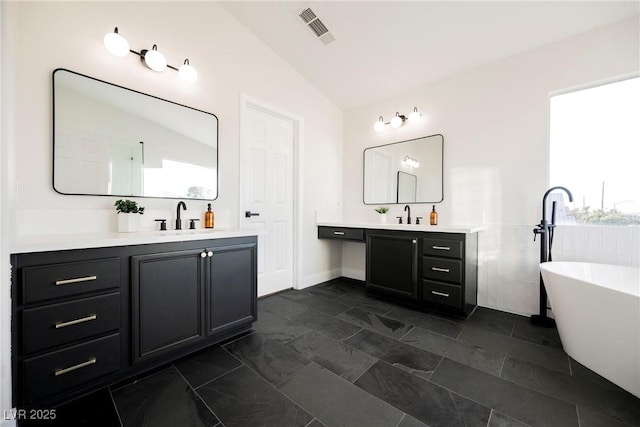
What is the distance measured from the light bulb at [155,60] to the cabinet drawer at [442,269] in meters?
2.84

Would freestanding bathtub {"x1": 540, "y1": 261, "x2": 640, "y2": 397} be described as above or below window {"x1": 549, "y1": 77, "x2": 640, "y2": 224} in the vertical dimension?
below

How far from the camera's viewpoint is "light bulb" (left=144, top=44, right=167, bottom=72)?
195cm

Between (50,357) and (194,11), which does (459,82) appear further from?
(50,357)

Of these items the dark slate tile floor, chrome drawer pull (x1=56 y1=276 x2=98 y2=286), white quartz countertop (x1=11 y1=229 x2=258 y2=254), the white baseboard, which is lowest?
the dark slate tile floor

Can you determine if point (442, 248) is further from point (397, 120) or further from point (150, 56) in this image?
point (150, 56)

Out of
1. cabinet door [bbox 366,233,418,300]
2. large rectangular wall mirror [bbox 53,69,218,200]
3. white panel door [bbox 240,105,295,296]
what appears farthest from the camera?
white panel door [bbox 240,105,295,296]

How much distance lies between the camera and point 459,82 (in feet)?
9.37

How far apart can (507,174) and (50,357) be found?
3.61m

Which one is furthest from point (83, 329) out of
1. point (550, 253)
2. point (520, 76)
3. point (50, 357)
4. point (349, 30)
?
point (520, 76)

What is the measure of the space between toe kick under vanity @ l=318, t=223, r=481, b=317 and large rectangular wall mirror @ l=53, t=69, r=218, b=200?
1873mm

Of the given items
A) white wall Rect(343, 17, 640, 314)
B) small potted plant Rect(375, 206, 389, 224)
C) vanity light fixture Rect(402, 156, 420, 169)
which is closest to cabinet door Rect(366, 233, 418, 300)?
small potted plant Rect(375, 206, 389, 224)

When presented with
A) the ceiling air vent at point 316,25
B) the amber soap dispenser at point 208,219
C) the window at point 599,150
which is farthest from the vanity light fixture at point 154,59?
the window at point 599,150

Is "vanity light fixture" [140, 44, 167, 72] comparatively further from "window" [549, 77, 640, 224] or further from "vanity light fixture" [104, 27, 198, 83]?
"window" [549, 77, 640, 224]

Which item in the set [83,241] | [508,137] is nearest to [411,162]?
[508,137]
